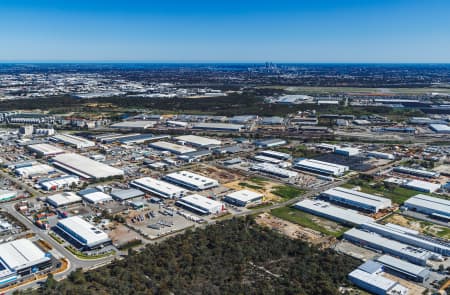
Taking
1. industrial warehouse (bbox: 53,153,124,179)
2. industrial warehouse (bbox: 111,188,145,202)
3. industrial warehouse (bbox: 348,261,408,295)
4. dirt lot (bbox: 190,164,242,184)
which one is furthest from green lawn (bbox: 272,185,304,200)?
industrial warehouse (bbox: 53,153,124,179)

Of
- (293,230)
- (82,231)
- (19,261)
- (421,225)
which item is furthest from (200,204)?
(421,225)

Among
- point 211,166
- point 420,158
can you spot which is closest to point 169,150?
point 211,166

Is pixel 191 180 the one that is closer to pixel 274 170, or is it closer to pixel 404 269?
pixel 274 170

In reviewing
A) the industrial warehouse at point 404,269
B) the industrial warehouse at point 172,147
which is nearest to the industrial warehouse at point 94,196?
the industrial warehouse at point 172,147

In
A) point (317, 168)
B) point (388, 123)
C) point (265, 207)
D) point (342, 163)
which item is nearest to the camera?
point (265, 207)

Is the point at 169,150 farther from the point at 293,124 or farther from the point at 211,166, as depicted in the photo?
the point at 293,124
